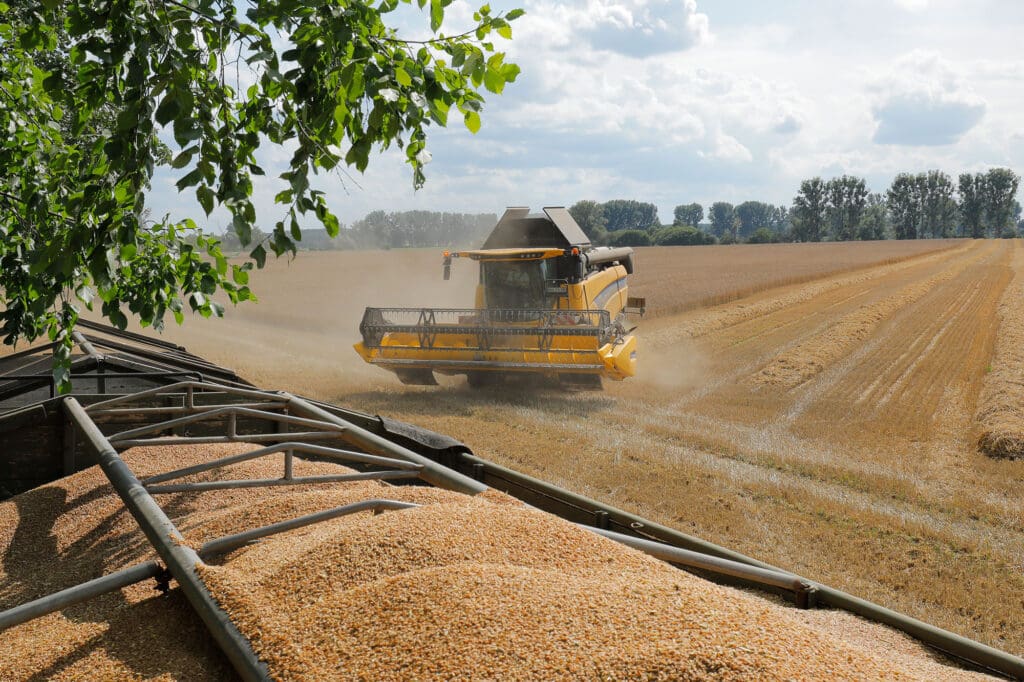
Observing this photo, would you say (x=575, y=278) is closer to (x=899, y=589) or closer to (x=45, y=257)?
(x=899, y=589)

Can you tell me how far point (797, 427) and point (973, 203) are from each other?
371 ft

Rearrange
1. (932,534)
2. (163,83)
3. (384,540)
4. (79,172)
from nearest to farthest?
Result: (384,540) < (163,83) < (79,172) < (932,534)

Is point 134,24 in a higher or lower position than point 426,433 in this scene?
higher

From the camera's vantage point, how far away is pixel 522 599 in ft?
7.16

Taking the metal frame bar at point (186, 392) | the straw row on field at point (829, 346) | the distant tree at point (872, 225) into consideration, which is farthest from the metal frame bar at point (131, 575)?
the distant tree at point (872, 225)

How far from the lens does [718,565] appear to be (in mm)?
3002

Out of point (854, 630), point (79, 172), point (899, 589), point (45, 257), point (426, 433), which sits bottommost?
point (899, 589)

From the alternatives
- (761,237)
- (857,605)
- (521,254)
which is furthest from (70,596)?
(761,237)

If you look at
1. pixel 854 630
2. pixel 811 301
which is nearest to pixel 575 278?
pixel 854 630

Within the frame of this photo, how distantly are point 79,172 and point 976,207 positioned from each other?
120 meters

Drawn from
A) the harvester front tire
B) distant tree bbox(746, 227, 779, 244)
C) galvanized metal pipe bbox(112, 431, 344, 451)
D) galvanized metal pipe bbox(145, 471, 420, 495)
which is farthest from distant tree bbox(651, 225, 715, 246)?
galvanized metal pipe bbox(145, 471, 420, 495)

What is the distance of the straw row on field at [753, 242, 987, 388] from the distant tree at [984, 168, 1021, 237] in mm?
93846

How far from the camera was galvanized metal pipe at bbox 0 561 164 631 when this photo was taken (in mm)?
2285

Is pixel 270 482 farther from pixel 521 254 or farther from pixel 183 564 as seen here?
pixel 521 254
